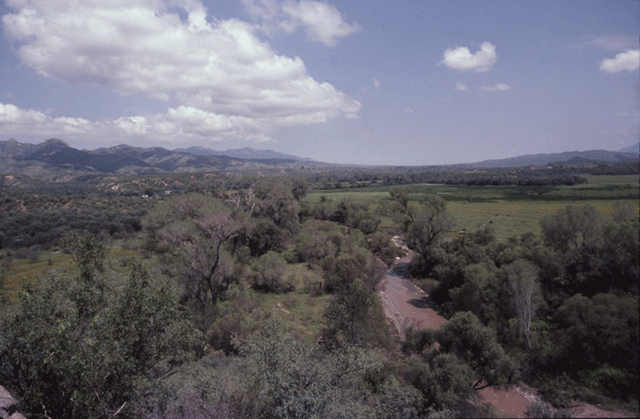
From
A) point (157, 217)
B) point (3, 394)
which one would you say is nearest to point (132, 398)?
point (3, 394)

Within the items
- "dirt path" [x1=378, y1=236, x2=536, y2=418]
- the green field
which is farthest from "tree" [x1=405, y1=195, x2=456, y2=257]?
"dirt path" [x1=378, y1=236, x2=536, y2=418]

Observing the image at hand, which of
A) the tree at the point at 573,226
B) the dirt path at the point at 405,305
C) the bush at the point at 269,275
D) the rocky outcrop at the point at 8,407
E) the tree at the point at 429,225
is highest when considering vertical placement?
the tree at the point at 573,226

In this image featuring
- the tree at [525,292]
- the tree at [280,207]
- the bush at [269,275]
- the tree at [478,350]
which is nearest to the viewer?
the tree at [478,350]

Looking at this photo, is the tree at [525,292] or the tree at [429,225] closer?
the tree at [525,292]

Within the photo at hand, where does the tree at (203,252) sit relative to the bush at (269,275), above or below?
above

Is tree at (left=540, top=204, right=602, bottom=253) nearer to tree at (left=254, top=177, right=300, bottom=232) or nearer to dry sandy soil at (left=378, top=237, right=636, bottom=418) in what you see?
dry sandy soil at (left=378, top=237, right=636, bottom=418)

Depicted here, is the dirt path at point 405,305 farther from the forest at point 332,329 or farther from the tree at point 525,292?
the tree at point 525,292

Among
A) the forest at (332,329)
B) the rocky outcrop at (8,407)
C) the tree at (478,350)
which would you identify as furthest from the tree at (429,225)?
the rocky outcrop at (8,407)

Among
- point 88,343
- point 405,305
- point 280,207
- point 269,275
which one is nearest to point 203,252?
point 269,275
